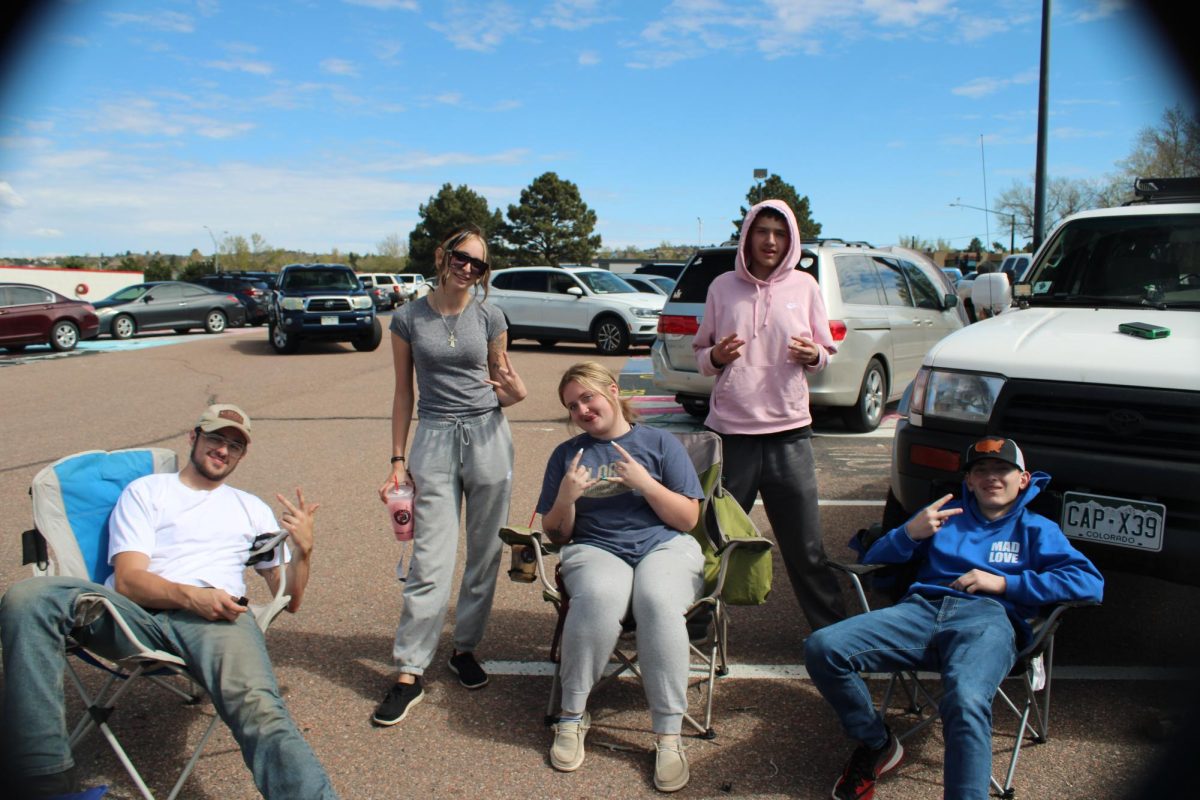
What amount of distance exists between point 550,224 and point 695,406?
57001 mm

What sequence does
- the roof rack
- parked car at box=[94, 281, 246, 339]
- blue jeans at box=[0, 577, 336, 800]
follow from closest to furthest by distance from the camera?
blue jeans at box=[0, 577, 336, 800]
the roof rack
parked car at box=[94, 281, 246, 339]

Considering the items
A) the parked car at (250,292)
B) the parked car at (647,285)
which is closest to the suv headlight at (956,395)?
the parked car at (647,285)

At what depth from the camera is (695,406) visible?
1029 cm

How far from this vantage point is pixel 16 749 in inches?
99.1

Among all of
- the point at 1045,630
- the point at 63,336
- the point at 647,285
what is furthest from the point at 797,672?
the point at 63,336

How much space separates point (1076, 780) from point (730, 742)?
45.1 inches

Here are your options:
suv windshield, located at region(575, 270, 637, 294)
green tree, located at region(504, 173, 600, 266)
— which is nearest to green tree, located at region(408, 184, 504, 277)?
green tree, located at region(504, 173, 600, 266)

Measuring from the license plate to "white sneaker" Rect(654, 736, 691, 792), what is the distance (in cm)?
173

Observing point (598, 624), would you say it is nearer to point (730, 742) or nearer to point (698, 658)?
point (730, 742)

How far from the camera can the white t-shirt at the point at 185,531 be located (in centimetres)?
311

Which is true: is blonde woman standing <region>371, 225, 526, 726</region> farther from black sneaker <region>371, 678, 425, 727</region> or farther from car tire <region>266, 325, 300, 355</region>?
car tire <region>266, 325, 300, 355</region>

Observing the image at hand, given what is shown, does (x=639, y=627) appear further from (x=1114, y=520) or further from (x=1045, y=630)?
(x=1114, y=520)

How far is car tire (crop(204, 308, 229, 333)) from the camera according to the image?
948 inches

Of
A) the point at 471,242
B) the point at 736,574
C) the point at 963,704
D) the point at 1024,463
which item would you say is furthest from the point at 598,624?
the point at 1024,463
